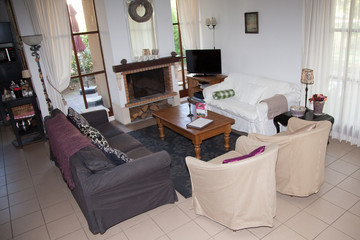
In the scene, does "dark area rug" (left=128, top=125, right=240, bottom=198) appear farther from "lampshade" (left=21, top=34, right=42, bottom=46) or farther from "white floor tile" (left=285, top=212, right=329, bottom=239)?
"lampshade" (left=21, top=34, right=42, bottom=46)

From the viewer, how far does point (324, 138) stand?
10.8 feet

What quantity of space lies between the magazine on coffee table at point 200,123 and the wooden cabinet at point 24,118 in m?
2.99

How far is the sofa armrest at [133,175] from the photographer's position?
3035 millimetres

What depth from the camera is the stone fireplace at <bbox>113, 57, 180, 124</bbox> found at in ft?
20.4

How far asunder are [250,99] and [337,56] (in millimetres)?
1553

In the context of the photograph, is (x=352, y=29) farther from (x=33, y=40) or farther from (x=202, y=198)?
(x=33, y=40)

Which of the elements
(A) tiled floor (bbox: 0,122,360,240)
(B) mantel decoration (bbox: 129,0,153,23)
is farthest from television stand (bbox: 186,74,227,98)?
(A) tiled floor (bbox: 0,122,360,240)

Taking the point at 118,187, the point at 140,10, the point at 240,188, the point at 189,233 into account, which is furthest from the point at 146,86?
the point at 240,188

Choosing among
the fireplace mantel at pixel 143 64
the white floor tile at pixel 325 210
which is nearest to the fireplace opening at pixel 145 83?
the fireplace mantel at pixel 143 64

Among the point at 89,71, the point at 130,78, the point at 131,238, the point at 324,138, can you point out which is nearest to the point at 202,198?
the point at 131,238

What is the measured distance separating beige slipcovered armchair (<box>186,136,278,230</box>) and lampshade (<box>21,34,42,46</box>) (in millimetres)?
3742

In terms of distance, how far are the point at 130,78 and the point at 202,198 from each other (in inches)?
151

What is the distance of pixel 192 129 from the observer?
14.7 ft

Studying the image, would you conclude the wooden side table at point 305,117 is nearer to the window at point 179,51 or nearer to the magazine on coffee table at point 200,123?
the magazine on coffee table at point 200,123
